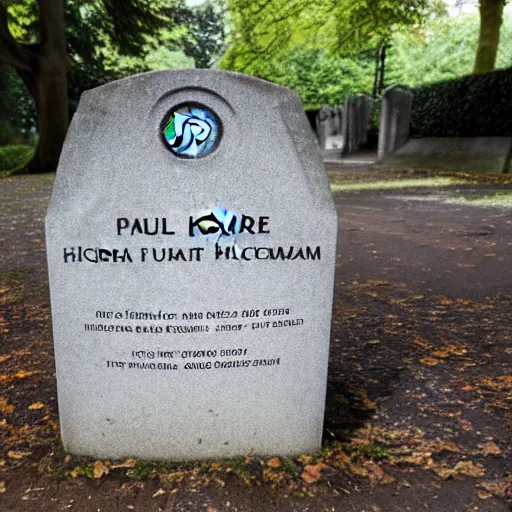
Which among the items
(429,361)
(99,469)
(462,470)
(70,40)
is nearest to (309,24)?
(70,40)

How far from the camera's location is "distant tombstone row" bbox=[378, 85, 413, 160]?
17.4 metres

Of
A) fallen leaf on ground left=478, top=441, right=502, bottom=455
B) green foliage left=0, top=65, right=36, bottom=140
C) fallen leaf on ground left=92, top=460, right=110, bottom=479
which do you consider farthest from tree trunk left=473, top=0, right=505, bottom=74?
green foliage left=0, top=65, right=36, bottom=140

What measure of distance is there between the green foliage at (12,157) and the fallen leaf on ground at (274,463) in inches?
806

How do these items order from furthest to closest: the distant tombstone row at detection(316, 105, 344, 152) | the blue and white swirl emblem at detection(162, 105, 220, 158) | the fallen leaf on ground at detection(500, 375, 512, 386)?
1. the distant tombstone row at detection(316, 105, 344, 152)
2. the fallen leaf on ground at detection(500, 375, 512, 386)
3. the blue and white swirl emblem at detection(162, 105, 220, 158)

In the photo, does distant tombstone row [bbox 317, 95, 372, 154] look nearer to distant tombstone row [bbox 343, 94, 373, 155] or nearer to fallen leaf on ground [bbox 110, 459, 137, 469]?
distant tombstone row [bbox 343, 94, 373, 155]

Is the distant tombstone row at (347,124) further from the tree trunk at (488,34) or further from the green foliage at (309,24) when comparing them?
the tree trunk at (488,34)

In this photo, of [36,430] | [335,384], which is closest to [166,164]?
[36,430]

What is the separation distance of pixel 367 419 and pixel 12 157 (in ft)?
71.8

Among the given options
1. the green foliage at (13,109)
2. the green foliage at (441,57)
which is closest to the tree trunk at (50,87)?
the green foliage at (13,109)

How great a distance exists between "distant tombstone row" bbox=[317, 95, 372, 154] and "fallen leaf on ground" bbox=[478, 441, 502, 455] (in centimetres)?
2190

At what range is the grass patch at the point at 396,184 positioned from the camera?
1230 centimetres

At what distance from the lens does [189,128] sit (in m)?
1.83

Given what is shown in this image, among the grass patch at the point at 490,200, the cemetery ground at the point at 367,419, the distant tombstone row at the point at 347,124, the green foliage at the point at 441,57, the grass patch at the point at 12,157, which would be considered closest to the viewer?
the cemetery ground at the point at 367,419

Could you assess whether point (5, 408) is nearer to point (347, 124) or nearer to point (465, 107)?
point (465, 107)
